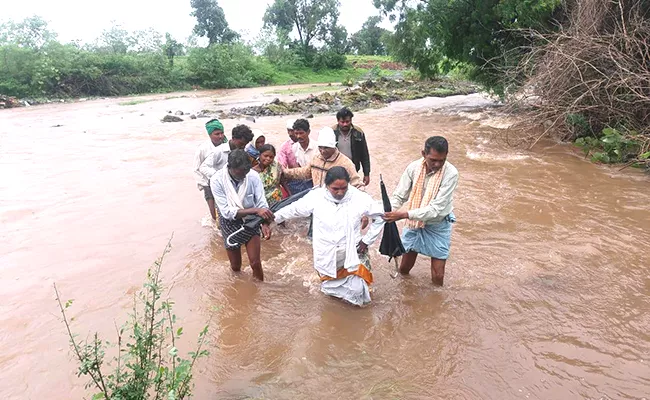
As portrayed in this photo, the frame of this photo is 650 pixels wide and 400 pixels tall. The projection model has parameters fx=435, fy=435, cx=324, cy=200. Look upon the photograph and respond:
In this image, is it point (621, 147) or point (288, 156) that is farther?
point (621, 147)

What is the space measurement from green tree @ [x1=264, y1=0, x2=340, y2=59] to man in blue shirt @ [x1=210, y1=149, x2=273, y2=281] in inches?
1778

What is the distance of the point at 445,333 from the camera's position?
3.64m

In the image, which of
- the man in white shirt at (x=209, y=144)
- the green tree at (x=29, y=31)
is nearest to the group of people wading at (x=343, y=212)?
the man in white shirt at (x=209, y=144)

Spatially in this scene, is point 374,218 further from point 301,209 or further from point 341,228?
point 301,209

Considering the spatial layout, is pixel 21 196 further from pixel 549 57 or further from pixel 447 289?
pixel 549 57

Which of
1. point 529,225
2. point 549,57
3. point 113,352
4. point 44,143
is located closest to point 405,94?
point 549,57

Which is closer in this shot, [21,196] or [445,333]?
[445,333]

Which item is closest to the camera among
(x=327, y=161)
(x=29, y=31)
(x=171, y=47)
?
(x=327, y=161)

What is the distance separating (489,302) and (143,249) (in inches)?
167

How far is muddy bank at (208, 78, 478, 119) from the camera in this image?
19.1 m

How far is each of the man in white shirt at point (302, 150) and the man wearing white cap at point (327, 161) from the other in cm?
43

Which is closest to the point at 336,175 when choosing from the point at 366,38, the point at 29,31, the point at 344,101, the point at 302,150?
the point at 302,150

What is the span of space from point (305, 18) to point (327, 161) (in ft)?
155

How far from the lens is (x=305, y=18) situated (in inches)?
1868
